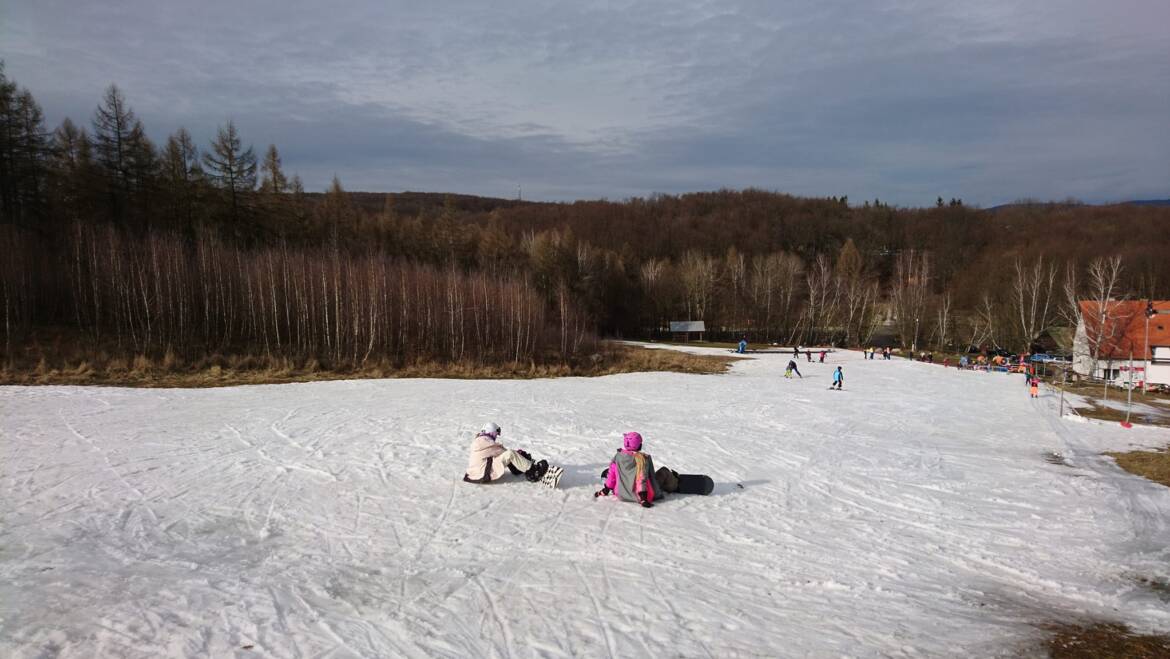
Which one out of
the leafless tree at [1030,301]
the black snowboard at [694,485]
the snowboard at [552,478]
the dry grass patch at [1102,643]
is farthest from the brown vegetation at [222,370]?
the leafless tree at [1030,301]

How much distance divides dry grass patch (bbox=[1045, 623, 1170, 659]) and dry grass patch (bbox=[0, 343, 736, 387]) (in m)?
27.5

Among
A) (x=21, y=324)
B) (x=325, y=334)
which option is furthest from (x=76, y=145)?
(x=325, y=334)

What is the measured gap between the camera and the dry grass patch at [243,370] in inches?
989

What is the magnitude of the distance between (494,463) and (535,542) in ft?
9.44

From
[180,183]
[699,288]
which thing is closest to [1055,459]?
[180,183]

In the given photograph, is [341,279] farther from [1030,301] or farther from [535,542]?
[1030,301]

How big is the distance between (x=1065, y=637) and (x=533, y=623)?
567cm

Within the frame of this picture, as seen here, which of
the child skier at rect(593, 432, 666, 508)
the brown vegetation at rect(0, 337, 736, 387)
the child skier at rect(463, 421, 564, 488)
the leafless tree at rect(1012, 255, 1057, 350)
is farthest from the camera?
the leafless tree at rect(1012, 255, 1057, 350)

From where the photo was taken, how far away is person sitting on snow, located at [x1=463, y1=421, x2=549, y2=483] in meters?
11.4

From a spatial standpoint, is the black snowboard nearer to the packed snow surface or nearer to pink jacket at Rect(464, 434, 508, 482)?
the packed snow surface

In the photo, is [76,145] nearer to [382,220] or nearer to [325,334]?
[325,334]

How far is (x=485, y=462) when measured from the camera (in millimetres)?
11430

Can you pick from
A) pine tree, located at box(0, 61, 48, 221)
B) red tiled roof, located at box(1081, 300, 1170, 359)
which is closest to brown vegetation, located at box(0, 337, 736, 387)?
pine tree, located at box(0, 61, 48, 221)

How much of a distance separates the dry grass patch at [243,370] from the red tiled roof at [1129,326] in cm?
2530
